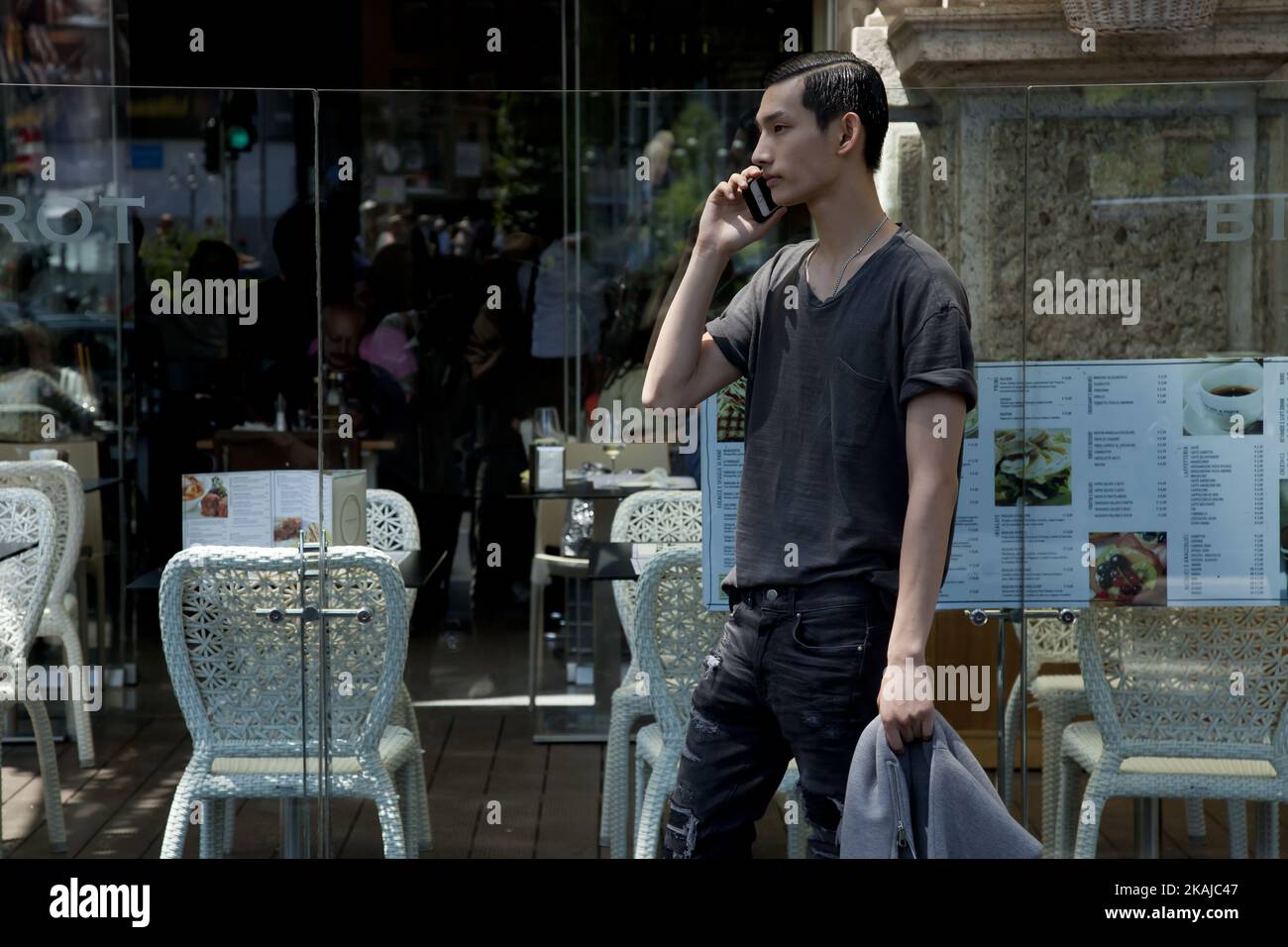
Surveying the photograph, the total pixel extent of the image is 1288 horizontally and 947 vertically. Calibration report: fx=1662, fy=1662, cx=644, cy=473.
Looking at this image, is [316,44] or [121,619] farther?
[316,44]

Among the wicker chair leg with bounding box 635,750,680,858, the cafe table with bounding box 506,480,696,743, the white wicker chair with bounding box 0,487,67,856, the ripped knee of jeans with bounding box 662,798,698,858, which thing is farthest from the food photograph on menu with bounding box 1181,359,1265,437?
the white wicker chair with bounding box 0,487,67,856

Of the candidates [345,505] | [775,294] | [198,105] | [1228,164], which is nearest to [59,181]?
[198,105]

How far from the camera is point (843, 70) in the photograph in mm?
2811

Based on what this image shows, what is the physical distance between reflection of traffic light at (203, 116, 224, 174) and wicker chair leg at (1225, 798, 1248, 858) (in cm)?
280

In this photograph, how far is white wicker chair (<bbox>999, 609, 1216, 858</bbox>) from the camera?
12.4 ft

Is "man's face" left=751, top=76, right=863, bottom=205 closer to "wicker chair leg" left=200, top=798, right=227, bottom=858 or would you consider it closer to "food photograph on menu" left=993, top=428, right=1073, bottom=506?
"food photograph on menu" left=993, top=428, right=1073, bottom=506

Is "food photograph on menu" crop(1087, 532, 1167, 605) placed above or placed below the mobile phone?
below

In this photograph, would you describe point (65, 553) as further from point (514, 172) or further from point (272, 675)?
point (514, 172)

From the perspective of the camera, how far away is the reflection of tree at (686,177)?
4.95 metres

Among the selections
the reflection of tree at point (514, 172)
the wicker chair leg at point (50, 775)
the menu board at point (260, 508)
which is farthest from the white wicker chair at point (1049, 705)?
the reflection of tree at point (514, 172)

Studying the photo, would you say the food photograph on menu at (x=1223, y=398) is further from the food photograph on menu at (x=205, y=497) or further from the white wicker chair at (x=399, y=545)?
the food photograph on menu at (x=205, y=497)

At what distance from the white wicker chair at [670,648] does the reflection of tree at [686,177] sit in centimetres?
148

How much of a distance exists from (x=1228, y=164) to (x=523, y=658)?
241 centimetres

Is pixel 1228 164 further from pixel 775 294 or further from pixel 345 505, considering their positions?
pixel 345 505
